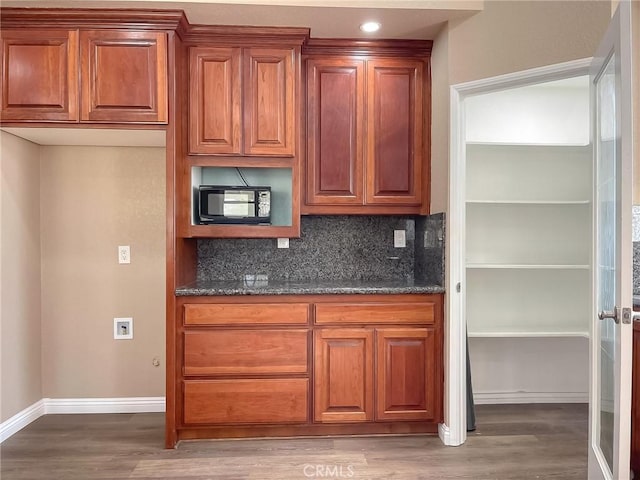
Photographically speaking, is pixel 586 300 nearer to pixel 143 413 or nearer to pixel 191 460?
pixel 191 460

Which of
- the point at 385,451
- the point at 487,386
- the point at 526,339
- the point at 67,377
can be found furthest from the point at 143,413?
the point at 526,339

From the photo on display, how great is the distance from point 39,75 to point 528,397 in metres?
3.69

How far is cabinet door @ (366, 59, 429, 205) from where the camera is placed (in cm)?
281

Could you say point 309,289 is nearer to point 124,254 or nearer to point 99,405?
point 124,254

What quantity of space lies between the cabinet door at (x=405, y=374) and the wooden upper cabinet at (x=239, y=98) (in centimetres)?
136

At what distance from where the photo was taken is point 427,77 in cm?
282

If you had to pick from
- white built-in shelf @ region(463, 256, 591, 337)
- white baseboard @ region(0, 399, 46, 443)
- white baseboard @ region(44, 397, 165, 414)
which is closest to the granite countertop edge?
white built-in shelf @ region(463, 256, 591, 337)

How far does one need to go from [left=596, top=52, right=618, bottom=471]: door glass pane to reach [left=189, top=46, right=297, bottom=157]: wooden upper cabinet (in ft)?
5.16

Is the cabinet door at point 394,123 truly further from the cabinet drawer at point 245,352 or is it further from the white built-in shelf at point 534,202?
the cabinet drawer at point 245,352

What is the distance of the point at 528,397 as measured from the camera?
10.5 feet

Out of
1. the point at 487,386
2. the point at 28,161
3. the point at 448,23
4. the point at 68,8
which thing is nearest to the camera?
the point at 68,8

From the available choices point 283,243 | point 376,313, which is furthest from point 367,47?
point 376,313

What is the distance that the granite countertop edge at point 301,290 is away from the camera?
99.4 inches

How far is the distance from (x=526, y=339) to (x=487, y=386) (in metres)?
0.44
